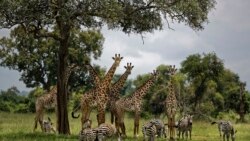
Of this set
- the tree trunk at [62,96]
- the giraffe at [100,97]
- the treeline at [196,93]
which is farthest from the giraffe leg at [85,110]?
the treeline at [196,93]

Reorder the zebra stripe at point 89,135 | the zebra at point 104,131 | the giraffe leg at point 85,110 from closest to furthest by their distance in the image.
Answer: the zebra stripe at point 89,135 < the zebra at point 104,131 < the giraffe leg at point 85,110

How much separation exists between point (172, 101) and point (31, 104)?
3828cm

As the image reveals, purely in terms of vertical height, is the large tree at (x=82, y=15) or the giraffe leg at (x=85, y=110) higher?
the large tree at (x=82, y=15)

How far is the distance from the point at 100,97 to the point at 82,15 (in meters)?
3.70

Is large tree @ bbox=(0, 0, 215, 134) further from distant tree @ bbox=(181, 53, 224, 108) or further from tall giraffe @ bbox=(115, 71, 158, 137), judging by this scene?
distant tree @ bbox=(181, 53, 224, 108)

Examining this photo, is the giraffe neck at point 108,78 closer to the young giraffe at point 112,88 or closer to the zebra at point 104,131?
the young giraffe at point 112,88

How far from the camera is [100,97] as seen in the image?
23.3 metres

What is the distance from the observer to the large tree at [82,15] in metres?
22.4

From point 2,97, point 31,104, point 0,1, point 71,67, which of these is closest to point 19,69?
point 31,104

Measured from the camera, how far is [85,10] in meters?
23.1

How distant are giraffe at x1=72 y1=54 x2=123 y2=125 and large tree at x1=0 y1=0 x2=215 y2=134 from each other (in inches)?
82.5

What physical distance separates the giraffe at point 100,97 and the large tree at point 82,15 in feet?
6.88

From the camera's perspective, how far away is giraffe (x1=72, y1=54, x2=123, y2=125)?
75.9 feet

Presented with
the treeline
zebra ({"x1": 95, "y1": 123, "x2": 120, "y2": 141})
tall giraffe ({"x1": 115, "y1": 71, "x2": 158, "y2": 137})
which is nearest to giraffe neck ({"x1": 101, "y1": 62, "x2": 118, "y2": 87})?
tall giraffe ({"x1": 115, "y1": 71, "x2": 158, "y2": 137})
